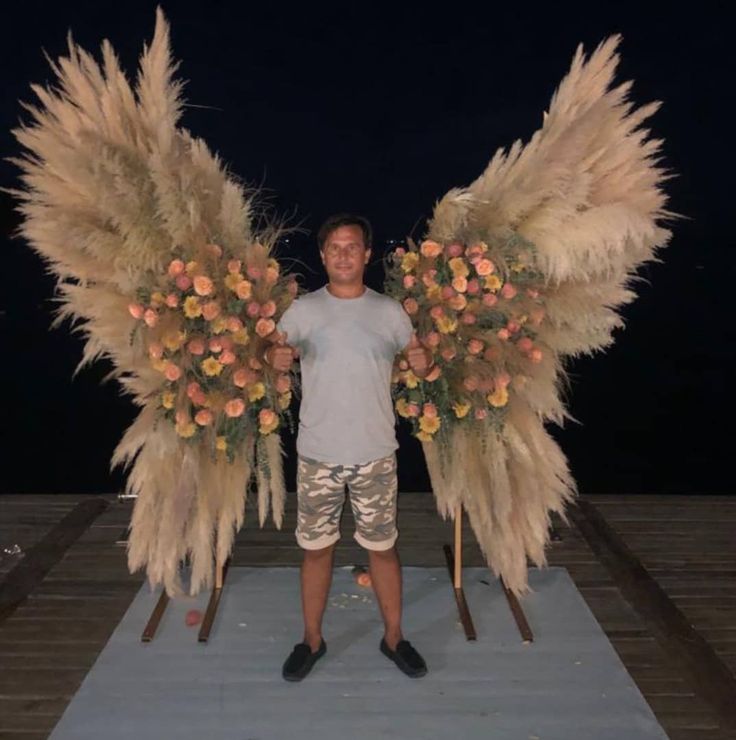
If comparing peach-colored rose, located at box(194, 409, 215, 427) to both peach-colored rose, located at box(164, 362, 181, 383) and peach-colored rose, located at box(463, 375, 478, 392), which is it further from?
peach-colored rose, located at box(463, 375, 478, 392)

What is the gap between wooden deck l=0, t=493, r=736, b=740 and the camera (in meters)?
2.86

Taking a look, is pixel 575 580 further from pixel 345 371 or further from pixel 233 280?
pixel 233 280

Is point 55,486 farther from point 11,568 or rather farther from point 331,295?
point 331,295

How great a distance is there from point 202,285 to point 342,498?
895mm

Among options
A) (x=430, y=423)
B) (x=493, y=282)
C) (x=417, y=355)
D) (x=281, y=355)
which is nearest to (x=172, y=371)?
(x=281, y=355)

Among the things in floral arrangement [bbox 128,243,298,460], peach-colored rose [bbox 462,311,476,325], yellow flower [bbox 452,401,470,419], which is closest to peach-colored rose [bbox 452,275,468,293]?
peach-colored rose [bbox 462,311,476,325]

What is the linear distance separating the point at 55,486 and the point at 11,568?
4.71 metres

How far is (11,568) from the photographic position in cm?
384

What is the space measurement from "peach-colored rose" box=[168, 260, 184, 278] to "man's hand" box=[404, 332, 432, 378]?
2.79 feet

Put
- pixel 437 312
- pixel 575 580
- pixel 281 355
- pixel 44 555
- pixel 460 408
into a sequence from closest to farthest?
pixel 281 355
pixel 437 312
pixel 460 408
pixel 575 580
pixel 44 555

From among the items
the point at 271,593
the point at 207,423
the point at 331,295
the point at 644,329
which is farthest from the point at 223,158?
the point at 644,329

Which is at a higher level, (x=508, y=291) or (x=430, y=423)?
(x=508, y=291)

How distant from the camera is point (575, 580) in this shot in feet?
12.4

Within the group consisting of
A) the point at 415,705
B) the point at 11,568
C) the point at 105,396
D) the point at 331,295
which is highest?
the point at 331,295
